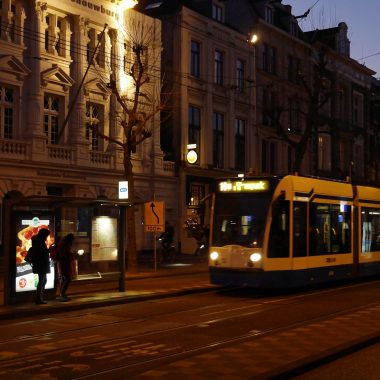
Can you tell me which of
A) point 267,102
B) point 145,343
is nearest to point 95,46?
point 267,102

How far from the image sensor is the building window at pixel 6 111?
28078mm

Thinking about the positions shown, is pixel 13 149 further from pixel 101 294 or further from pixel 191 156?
pixel 191 156

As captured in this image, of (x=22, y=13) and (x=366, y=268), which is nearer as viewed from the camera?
(x=366, y=268)

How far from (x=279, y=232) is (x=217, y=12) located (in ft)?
90.0

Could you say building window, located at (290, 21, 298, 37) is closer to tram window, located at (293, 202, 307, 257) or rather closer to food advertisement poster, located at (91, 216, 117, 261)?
tram window, located at (293, 202, 307, 257)

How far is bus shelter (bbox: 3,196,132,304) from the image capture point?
15.3 meters

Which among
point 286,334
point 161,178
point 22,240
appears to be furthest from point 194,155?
point 286,334

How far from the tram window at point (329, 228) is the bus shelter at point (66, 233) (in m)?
5.21

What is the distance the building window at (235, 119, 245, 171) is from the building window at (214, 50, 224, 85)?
303 centimetres

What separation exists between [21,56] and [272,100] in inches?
871

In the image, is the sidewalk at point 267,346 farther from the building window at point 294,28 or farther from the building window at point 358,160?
the building window at point 358,160

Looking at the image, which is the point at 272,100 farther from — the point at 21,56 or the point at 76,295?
the point at 76,295

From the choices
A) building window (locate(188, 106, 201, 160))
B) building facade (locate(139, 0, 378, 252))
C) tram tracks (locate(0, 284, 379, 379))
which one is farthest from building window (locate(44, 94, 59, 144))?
tram tracks (locate(0, 284, 379, 379))

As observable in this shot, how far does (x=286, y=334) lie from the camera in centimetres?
1163
